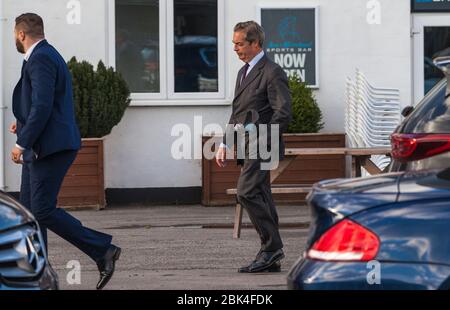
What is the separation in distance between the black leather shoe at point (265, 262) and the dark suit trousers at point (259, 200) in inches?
1.9

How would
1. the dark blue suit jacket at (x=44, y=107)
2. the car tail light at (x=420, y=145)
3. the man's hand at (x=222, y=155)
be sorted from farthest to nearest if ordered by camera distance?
the man's hand at (x=222, y=155) → the dark blue suit jacket at (x=44, y=107) → the car tail light at (x=420, y=145)

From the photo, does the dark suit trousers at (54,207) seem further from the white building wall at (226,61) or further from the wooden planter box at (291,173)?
the white building wall at (226,61)

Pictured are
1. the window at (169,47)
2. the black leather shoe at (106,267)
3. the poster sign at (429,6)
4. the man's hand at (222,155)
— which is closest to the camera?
the black leather shoe at (106,267)

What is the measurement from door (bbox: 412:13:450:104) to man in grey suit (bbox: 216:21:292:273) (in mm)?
5759

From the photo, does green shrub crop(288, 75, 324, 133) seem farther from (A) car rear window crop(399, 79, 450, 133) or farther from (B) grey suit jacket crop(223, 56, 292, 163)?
(A) car rear window crop(399, 79, 450, 133)

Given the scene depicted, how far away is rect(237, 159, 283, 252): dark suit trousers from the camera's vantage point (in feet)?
29.3

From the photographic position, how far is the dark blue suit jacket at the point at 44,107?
7922mm

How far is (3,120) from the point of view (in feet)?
45.0

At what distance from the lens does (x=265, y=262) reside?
902 cm

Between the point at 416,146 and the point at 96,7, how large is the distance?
25.6 ft

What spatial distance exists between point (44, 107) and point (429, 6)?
7.73m

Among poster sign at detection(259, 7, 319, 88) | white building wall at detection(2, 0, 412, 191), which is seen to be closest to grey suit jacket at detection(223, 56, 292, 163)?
white building wall at detection(2, 0, 412, 191)

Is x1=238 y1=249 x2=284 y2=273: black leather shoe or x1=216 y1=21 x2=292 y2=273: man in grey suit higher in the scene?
x1=216 y1=21 x2=292 y2=273: man in grey suit

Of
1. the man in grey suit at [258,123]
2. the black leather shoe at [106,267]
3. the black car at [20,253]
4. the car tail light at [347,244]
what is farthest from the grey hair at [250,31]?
the car tail light at [347,244]
